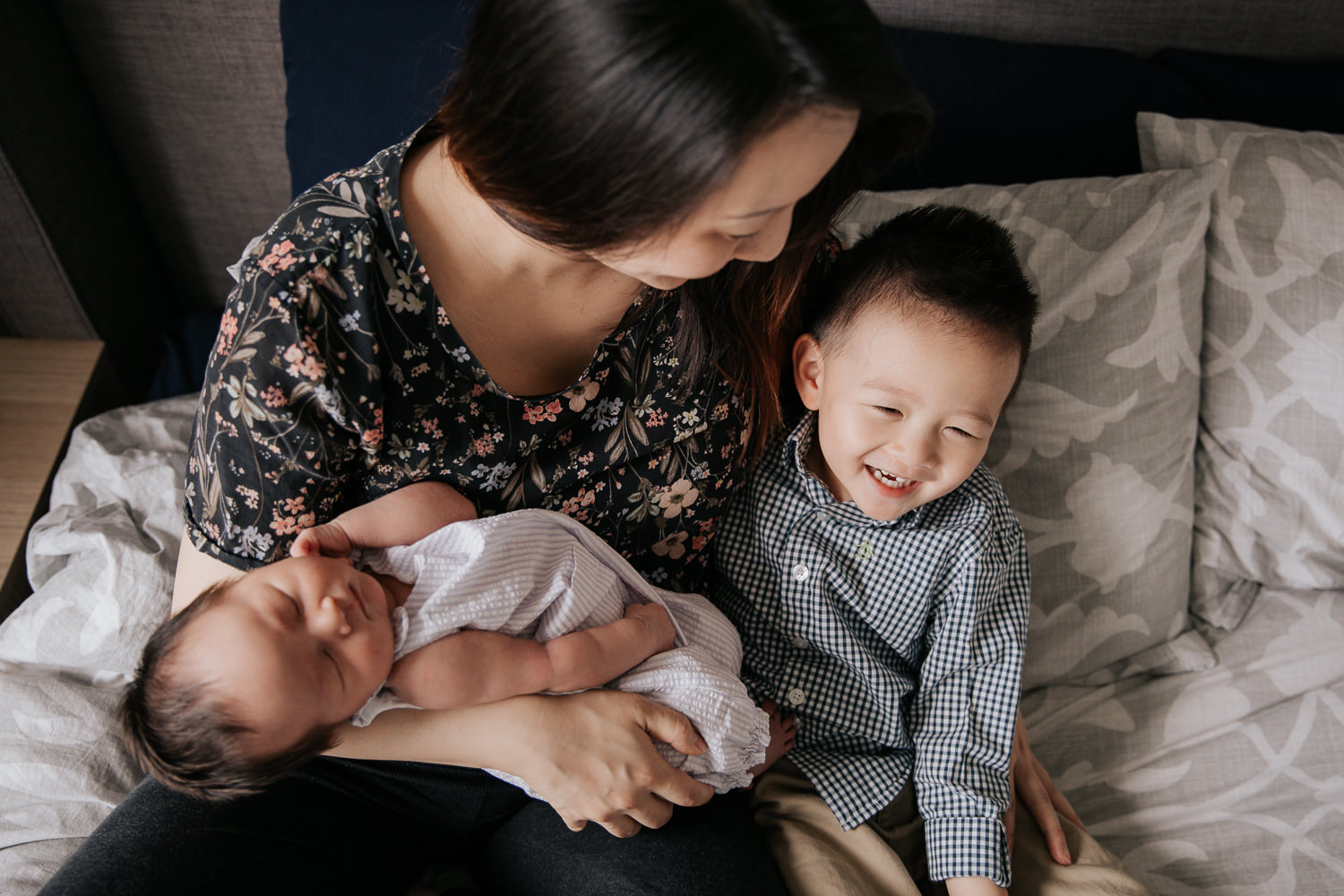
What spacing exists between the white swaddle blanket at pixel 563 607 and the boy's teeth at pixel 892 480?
288mm

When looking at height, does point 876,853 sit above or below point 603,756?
below

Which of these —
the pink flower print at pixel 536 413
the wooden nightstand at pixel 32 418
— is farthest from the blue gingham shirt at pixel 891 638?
the wooden nightstand at pixel 32 418

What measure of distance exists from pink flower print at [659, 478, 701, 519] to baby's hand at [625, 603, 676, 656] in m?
0.14

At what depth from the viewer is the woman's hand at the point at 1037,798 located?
3.74 ft

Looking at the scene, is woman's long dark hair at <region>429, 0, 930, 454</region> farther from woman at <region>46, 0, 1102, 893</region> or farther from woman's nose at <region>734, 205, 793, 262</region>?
woman's nose at <region>734, 205, 793, 262</region>

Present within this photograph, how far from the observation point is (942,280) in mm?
1022

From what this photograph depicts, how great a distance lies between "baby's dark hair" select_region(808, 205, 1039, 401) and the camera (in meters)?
1.01

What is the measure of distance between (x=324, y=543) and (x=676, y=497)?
1.45ft

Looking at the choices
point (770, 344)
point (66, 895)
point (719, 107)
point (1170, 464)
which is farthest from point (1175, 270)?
point (66, 895)

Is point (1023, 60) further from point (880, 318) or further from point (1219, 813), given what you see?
point (1219, 813)

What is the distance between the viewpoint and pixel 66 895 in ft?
2.82

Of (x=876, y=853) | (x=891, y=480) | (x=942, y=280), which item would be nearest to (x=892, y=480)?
(x=891, y=480)

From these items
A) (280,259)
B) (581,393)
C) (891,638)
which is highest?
(280,259)

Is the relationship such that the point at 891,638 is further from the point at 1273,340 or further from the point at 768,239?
the point at 1273,340
